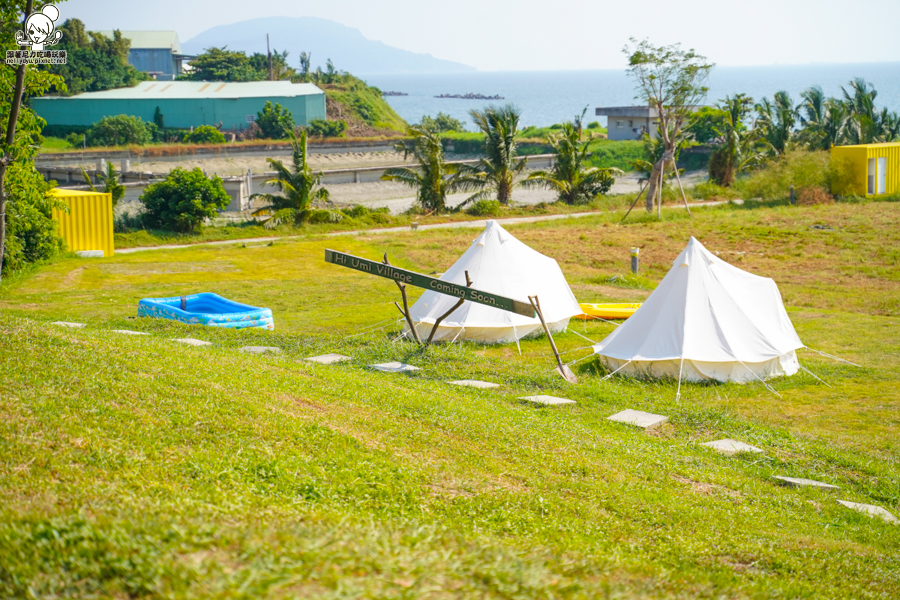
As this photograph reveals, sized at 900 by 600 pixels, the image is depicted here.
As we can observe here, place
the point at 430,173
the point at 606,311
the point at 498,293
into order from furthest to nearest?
the point at 430,173
the point at 606,311
the point at 498,293

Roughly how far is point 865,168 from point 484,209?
62.7 ft

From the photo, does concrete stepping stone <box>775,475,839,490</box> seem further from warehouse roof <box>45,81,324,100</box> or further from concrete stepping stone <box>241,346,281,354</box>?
warehouse roof <box>45,81,324,100</box>

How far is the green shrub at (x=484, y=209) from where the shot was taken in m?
40.0

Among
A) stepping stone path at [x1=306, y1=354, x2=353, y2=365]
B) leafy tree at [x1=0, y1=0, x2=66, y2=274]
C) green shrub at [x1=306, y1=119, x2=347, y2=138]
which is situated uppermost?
green shrub at [x1=306, y1=119, x2=347, y2=138]

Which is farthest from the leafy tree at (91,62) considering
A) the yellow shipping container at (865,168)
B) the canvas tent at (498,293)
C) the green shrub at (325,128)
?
the canvas tent at (498,293)

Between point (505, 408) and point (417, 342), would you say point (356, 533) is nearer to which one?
point (505, 408)

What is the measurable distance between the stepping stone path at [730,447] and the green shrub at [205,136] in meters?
63.5

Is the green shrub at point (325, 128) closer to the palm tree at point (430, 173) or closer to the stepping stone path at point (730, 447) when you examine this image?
the palm tree at point (430, 173)

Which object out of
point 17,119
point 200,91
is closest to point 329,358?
point 17,119

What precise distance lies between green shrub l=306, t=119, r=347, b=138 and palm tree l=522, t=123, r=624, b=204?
35.3 meters

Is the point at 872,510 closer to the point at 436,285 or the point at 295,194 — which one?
the point at 436,285

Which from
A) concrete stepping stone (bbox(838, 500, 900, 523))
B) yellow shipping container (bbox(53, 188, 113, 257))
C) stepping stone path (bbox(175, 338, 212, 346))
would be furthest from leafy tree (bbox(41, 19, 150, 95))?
concrete stepping stone (bbox(838, 500, 900, 523))

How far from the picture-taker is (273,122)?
70.8 metres

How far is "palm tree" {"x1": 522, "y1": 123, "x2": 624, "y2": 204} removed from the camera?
4256cm
